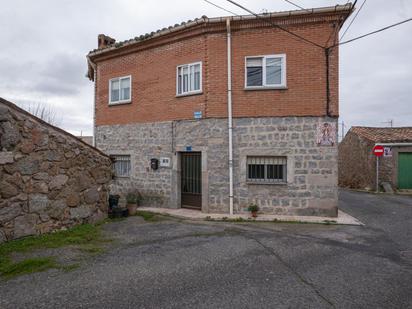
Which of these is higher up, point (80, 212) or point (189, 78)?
point (189, 78)

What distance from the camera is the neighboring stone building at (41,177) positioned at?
5500 millimetres

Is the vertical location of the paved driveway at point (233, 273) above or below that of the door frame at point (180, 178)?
below

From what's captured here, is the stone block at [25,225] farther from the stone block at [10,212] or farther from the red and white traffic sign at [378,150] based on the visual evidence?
the red and white traffic sign at [378,150]

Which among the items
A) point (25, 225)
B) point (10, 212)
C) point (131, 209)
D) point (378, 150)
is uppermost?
point (378, 150)

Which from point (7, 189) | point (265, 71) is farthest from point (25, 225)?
point (265, 71)

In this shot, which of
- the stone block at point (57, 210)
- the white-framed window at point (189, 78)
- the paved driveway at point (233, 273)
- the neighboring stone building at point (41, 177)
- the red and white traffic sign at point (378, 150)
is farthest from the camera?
the red and white traffic sign at point (378, 150)

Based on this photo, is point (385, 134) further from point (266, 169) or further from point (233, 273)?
point (233, 273)

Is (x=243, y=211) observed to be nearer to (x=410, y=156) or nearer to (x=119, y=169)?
(x=119, y=169)

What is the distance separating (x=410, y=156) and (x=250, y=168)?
1293 cm

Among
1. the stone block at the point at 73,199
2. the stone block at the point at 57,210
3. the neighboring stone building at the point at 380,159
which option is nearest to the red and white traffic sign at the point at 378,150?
the neighboring stone building at the point at 380,159

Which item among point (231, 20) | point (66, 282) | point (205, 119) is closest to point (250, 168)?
point (205, 119)

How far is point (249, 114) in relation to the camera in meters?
8.91

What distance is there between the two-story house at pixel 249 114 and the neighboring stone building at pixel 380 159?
10.4m

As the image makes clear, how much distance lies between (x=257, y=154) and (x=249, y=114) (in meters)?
1.36
